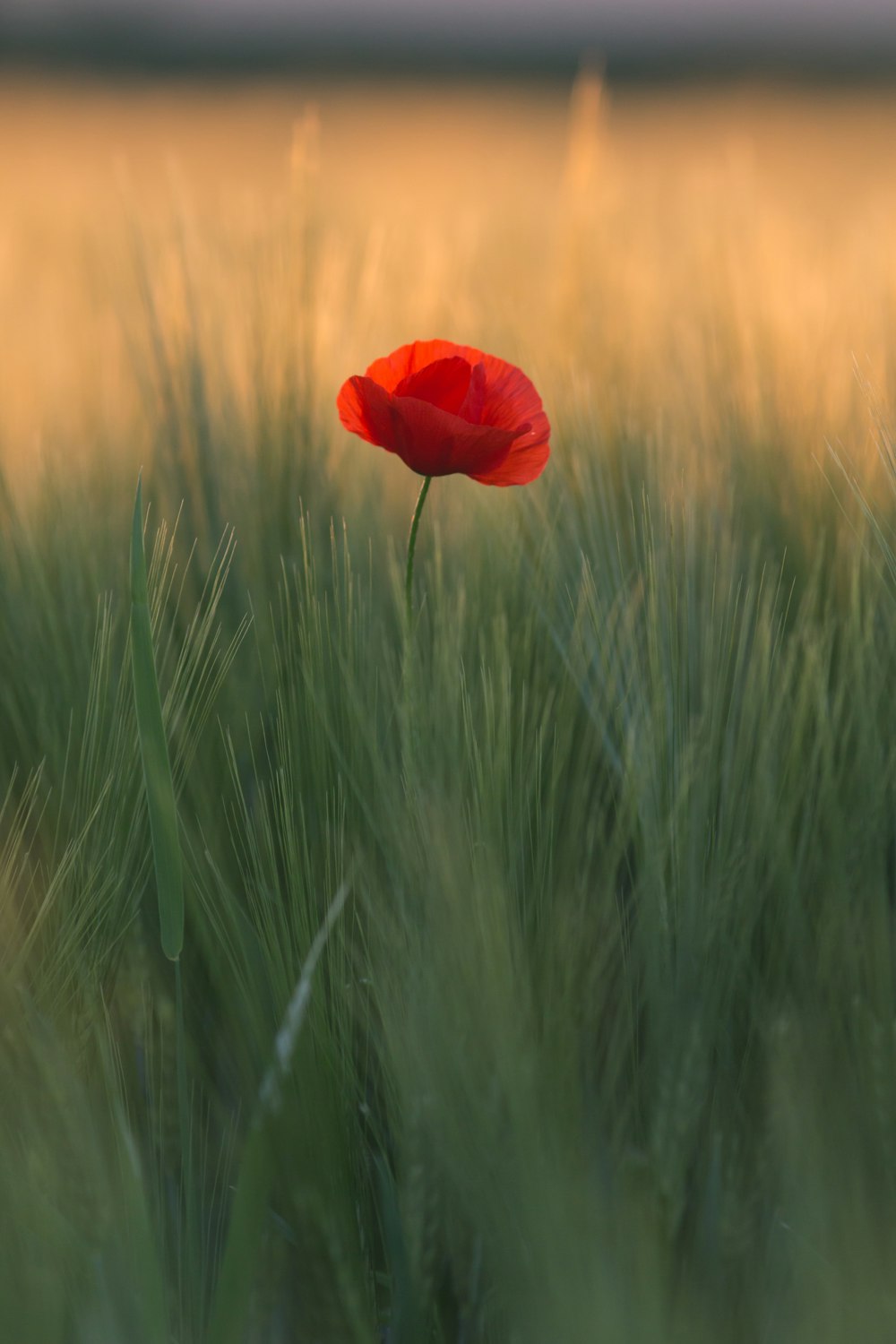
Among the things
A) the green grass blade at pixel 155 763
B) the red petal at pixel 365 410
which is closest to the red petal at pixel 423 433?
the red petal at pixel 365 410

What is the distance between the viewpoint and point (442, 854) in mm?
429

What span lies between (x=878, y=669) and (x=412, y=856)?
260 millimetres

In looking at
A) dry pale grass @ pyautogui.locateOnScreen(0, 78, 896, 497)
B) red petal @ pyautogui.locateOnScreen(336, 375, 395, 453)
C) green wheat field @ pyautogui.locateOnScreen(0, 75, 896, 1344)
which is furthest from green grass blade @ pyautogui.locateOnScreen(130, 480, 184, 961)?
dry pale grass @ pyautogui.locateOnScreen(0, 78, 896, 497)

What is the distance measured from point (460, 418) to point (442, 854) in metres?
0.19

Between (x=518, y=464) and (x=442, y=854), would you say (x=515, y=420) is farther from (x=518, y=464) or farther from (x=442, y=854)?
(x=442, y=854)

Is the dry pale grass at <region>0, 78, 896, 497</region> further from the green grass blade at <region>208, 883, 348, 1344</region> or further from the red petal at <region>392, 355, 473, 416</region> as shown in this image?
the green grass blade at <region>208, 883, 348, 1344</region>

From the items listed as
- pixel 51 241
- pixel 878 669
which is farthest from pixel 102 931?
pixel 51 241

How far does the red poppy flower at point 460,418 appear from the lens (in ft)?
1.67

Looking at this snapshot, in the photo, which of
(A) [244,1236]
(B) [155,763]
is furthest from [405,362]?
(A) [244,1236]

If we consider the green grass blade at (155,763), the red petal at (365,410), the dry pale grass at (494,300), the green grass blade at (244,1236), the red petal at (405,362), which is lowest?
the green grass blade at (244,1236)

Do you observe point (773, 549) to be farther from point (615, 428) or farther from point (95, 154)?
point (95, 154)

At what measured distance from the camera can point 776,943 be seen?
0.54 metres

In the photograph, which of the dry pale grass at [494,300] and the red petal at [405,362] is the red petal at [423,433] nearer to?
the red petal at [405,362]

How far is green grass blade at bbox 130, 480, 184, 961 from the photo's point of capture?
0.45 meters
